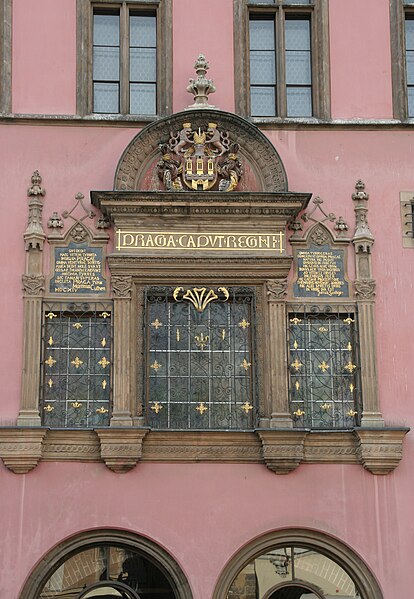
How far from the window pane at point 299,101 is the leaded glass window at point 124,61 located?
5.56 feet

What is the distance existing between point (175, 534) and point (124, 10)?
6599 mm

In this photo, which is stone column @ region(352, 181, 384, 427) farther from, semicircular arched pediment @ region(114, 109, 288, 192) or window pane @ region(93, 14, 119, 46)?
window pane @ region(93, 14, 119, 46)

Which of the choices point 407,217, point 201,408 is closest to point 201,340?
point 201,408

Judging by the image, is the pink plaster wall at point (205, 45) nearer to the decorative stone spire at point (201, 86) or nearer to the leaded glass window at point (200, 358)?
the decorative stone spire at point (201, 86)

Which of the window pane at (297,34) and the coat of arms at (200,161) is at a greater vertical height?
the window pane at (297,34)

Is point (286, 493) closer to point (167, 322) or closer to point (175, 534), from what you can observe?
point (175, 534)

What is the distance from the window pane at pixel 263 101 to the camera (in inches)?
616

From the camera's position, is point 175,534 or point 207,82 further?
point 207,82

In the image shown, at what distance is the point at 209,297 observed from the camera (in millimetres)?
14844

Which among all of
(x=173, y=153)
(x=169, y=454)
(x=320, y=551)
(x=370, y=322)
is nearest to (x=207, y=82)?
(x=173, y=153)

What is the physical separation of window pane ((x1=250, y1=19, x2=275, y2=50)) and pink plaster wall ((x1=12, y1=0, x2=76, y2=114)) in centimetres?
228

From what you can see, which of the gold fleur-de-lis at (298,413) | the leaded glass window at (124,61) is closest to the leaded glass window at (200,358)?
the gold fleur-de-lis at (298,413)

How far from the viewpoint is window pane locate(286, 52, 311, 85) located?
51.7 ft

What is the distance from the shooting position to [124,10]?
51.8ft
